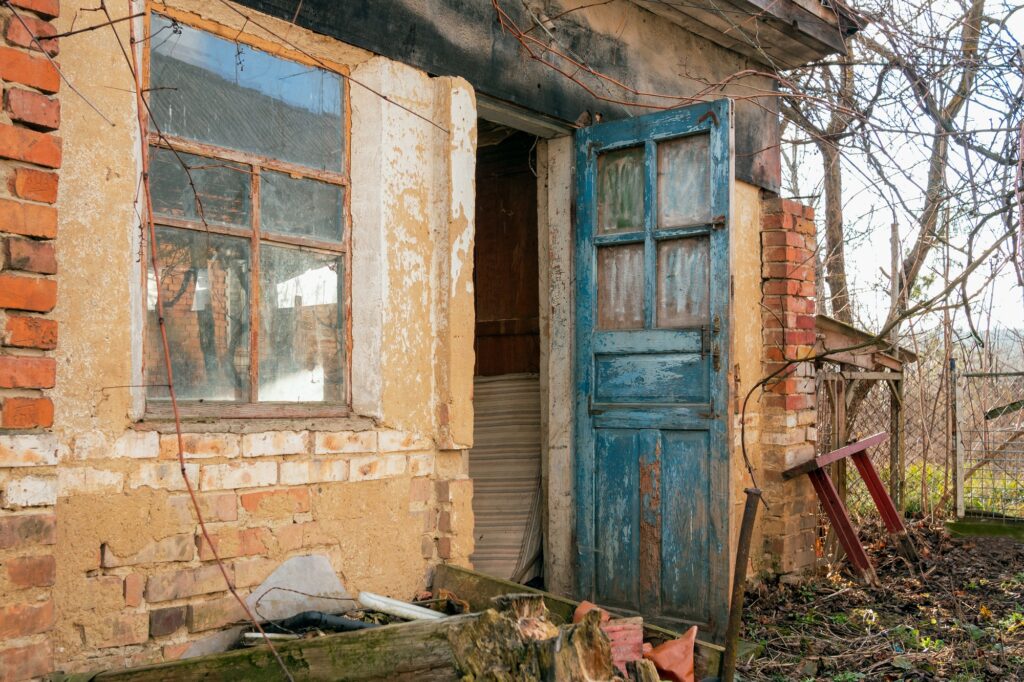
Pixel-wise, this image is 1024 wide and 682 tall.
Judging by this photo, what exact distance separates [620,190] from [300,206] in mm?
1846

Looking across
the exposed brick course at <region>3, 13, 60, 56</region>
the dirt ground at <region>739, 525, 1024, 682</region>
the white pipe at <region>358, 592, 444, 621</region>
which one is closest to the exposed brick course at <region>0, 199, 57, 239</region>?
the exposed brick course at <region>3, 13, 60, 56</region>

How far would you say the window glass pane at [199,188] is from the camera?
306 cm

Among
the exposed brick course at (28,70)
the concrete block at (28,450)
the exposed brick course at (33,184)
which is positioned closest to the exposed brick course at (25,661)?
the concrete block at (28,450)

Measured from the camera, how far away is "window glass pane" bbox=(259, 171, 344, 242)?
3402 millimetres

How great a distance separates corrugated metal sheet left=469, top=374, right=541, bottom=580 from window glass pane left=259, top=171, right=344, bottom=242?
7.64ft

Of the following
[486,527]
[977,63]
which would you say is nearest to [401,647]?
[486,527]

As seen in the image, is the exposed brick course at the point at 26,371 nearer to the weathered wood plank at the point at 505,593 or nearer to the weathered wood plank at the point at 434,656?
the weathered wood plank at the point at 434,656

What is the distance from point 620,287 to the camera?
4648 millimetres

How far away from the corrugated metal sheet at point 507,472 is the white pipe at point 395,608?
2.00 m

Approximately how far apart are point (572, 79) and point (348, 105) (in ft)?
4.32

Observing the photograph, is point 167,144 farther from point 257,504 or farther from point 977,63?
point 977,63

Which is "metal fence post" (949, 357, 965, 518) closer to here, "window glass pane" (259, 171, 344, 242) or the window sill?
the window sill

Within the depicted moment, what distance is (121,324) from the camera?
283cm

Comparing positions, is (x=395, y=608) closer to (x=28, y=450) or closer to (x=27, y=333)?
(x=28, y=450)
